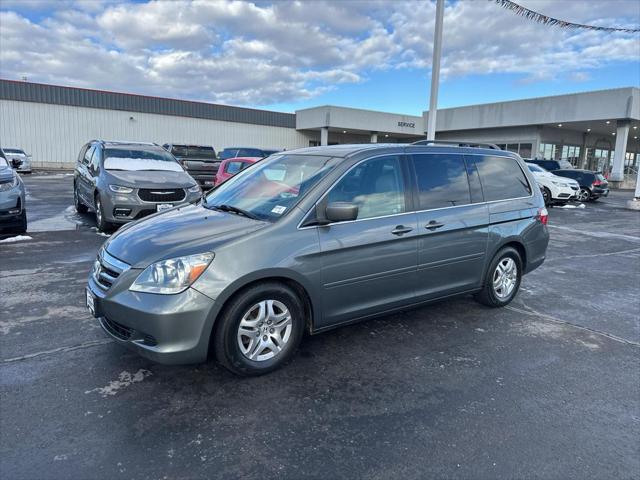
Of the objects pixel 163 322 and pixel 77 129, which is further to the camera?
pixel 77 129

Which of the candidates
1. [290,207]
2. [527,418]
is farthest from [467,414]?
[290,207]

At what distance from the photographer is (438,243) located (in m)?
4.33

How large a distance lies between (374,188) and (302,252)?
39.7 inches

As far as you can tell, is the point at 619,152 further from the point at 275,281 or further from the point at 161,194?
the point at 275,281

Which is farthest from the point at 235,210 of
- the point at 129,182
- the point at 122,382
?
the point at 129,182

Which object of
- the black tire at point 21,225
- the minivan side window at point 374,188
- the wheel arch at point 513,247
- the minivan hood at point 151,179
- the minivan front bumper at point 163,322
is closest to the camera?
the minivan front bumper at point 163,322

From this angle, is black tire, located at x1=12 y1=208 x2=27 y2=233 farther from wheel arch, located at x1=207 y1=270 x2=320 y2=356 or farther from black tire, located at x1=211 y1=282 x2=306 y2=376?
black tire, located at x1=211 y1=282 x2=306 y2=376

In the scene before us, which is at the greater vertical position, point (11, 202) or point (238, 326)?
point (11, 202)

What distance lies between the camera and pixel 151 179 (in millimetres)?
8602

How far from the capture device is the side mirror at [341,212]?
348 cm

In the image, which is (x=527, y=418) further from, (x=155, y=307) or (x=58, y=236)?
(x=58, y=236)

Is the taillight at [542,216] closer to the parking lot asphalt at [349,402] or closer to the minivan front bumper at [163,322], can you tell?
the parking lot asphalt at [349,402]

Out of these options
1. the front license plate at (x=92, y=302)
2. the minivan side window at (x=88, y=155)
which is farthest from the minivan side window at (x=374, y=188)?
the minivan side window at (x=88, y=155)

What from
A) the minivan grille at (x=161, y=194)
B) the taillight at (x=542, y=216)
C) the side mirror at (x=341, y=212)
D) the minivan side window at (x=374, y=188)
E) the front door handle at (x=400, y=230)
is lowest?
the minivan grille at (x=161, y=194)
